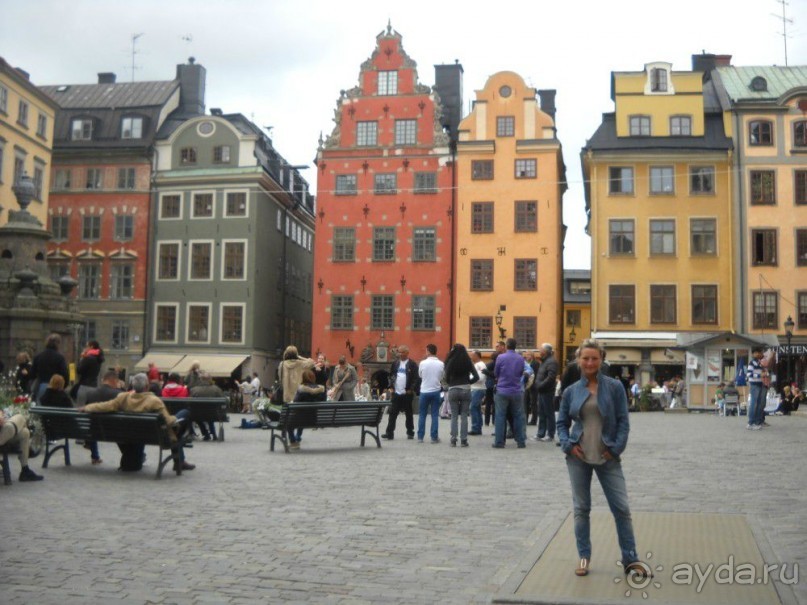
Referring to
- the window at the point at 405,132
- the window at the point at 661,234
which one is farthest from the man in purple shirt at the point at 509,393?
the window at the point at 405,132

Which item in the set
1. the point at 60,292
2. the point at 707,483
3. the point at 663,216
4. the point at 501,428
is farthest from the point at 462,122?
the point at 707,483

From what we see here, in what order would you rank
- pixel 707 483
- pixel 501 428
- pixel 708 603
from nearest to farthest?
pixel 708 603 < pixel 707 483 < pixel 501 428

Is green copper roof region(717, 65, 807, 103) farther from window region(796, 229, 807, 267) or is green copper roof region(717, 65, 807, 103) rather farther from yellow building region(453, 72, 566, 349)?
yellow building region(453, 72, 566, 349)

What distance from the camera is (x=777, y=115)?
157ft

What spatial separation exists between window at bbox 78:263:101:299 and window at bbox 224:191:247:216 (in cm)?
758

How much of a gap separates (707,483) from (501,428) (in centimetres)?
524

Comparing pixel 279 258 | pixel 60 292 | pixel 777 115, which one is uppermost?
pixel 777 115

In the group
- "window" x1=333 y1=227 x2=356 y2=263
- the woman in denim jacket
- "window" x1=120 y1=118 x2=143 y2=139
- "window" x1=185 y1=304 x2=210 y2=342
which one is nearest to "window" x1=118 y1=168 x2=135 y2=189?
"window" x1=120 y1=118 x2=143 y2=139

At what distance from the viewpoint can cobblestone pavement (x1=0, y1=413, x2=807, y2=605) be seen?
6484 millimetres

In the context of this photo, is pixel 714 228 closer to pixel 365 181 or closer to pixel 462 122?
pixel 462 122

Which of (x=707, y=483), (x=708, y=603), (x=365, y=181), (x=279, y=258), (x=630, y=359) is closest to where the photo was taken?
(x=708, y=603)

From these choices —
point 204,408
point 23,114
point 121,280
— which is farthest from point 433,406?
point 121,280

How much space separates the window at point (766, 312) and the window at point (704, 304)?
1864 millimetres

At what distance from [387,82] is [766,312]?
2150 cm
